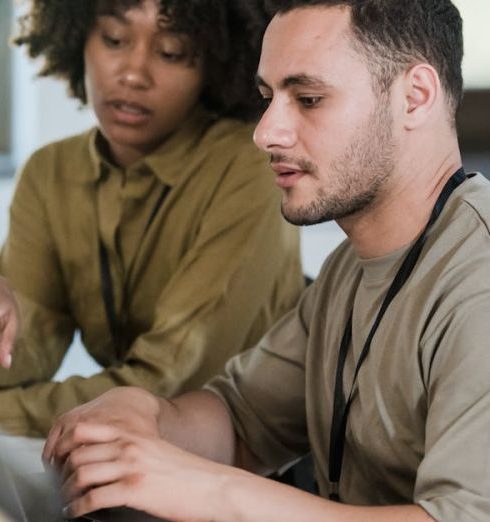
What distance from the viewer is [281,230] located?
2021 mm

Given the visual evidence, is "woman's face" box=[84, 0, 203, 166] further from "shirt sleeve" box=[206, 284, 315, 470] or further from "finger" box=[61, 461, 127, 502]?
"finger" box=[61, 461, 127, 502]

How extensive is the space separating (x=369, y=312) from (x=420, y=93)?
0.85 feet

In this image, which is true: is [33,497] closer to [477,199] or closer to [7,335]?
[7,335]

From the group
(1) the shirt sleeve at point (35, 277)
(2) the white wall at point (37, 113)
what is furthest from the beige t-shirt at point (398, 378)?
(2) the white wall at point (37, 113)

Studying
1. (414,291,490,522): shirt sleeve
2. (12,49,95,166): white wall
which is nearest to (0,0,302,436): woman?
(414,291,490,522): shirt sleeve

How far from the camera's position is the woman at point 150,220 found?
1981mm

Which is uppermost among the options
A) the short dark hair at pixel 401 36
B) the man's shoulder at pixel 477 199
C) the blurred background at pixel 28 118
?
the short dark hair at pixel 401 36

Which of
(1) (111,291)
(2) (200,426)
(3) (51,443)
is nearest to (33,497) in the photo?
(3) (51,443)

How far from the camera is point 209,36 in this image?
2.08 metres

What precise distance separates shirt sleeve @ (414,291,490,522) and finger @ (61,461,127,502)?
30 cm

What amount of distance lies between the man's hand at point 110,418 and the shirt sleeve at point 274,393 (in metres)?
0.16

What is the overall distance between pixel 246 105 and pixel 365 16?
2.50 feet

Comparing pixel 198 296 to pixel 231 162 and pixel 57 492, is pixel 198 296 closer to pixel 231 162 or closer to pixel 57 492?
pixel 231 162

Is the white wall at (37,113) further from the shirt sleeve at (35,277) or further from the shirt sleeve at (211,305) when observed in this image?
the shirt sleeve at (211,305)
